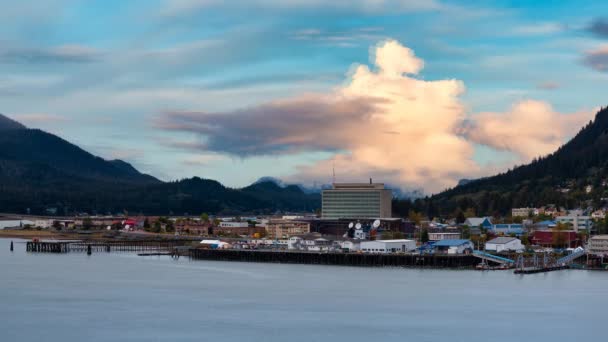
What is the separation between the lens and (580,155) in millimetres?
197375

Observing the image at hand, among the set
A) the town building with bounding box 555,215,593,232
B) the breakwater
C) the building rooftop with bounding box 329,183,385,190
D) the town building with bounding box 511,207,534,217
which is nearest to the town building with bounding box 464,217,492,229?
the town building with bounding box 555,215,593,232

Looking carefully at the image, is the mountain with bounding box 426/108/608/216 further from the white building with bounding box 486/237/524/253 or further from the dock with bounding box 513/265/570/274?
the dock with bounding box 513/265/570/274

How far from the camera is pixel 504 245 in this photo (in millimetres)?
101625

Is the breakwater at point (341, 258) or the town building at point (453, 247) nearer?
the breakwater at point (341, 258)

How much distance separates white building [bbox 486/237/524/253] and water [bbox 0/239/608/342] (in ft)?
54.1

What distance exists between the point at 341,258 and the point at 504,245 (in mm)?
16556

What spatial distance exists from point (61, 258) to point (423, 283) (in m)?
46.3

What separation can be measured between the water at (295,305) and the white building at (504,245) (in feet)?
54.1

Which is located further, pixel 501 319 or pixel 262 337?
pixel 501 319

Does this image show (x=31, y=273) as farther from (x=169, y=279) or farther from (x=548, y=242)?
(x=548, y=242)

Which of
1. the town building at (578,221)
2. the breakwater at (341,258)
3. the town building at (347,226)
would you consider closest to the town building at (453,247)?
the breakwater at (341,258)

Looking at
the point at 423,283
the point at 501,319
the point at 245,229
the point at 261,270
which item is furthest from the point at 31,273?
the point at 245,229

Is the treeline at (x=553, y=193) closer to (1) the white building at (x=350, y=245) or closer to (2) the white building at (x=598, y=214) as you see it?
(2) the white building at (x=598, y=214)

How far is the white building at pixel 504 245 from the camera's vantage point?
101425 mm
